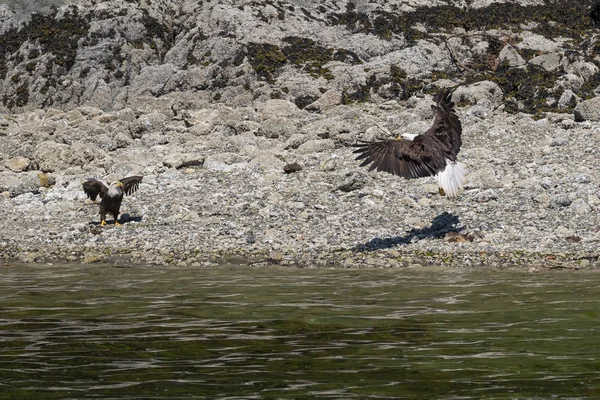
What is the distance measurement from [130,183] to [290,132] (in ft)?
27.6

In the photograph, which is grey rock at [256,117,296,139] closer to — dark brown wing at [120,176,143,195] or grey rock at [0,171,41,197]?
dark brown wing at [120,176,143,195]

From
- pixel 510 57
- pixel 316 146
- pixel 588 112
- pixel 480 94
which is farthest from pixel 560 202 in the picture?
pixel 510 57

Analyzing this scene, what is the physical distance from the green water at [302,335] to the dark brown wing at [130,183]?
19.5 feet

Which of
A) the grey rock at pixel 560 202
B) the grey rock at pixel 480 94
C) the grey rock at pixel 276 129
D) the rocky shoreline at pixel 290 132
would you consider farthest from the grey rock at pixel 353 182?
the grey rock at pixel 480 94

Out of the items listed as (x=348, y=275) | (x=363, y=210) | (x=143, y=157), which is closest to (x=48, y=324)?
(x=348, y=275)

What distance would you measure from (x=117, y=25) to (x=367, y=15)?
13560mm

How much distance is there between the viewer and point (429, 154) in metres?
17.0

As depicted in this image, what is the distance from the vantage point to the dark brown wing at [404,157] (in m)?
16.5

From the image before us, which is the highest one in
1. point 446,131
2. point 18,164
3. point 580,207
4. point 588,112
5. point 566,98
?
point 566,98

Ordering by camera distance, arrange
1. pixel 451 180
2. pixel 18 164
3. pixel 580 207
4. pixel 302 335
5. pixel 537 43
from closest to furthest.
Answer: pixel 302 335 → pixel 451 180 → pixel 580 207 → pixel 18 164 → pixel 537 43

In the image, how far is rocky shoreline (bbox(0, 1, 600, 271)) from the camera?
1830 centimetres

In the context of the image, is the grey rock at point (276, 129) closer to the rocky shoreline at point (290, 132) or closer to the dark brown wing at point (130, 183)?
the rocky shoreline at point (290, 132)

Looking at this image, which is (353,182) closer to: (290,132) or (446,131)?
(446,131)

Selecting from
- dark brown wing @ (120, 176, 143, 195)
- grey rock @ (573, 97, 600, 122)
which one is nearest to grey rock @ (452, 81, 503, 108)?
grey rock @ (573, 97, 600, 122)
